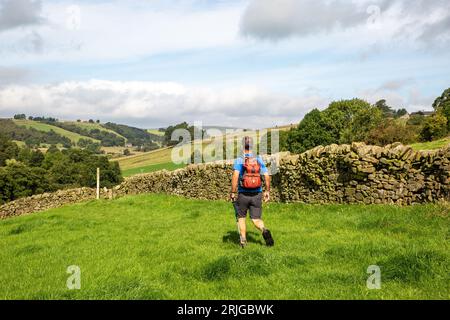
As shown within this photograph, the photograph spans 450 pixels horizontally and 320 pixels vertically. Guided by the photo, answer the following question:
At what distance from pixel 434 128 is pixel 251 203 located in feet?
166

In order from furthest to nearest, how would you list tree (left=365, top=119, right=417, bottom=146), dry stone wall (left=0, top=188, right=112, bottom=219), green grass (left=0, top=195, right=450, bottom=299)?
tree (left=365, top=119, right=417, bottom=146) → dry stone wall (left=0, top=188, right=112, bottom=219) → green grass (left=0, top=195, right=450, bottom=299)

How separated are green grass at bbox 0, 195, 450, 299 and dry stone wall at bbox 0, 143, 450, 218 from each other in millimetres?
567

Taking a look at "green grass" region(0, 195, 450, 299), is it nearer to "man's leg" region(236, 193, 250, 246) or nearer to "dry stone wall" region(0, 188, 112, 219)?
"man's leg" region(236, 193, 250, 246)

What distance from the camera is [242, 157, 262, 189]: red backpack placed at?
8.17 m

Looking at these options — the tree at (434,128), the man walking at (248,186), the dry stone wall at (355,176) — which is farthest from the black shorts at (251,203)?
the tree at (434,128)

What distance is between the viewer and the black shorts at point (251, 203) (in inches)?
328

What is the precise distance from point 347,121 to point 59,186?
47247 millimetres

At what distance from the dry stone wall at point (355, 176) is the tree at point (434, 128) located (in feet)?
136

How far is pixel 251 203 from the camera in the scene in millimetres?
8344

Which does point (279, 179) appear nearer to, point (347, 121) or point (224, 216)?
point (224, 216)

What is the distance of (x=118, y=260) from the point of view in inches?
293

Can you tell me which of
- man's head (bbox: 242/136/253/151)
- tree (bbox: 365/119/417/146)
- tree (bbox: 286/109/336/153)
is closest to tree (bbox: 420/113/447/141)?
tree (bbox: 365/119/417/146)

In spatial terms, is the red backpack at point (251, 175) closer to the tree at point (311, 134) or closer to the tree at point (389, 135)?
the tree at point (389, 135)
